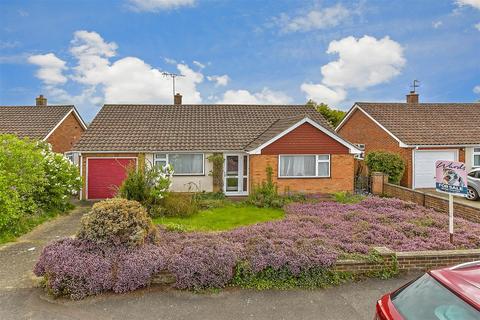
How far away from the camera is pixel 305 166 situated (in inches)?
617

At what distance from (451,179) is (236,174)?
10333mm

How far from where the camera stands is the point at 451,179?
7.57 m

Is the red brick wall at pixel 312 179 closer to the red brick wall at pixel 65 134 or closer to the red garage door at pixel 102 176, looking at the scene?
the red garage door at pixel 102 176

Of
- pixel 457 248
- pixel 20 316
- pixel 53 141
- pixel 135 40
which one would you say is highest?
pixel 135 40

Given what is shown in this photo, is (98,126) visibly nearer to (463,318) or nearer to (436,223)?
(436,223)

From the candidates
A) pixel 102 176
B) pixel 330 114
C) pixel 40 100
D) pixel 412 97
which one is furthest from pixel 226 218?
pixel 330 114

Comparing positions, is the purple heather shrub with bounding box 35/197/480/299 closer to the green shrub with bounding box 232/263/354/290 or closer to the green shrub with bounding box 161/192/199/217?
the green shrub with bounding box 232/263/354/290

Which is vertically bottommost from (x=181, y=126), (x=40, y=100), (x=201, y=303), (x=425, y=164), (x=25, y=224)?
(x=201, y=303)

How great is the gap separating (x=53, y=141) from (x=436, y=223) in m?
20.4

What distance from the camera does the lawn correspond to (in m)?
10.3

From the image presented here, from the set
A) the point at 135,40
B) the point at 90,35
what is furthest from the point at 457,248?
the point at 90,35

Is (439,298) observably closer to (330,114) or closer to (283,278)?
(283,278)

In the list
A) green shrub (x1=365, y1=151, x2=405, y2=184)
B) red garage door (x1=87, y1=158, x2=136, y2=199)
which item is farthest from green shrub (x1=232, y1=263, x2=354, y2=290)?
green shrub (x1=365, y1=151, x2=405, y2=184)

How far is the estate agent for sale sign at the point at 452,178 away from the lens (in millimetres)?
7332
